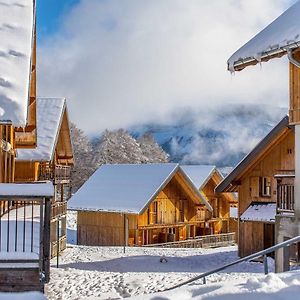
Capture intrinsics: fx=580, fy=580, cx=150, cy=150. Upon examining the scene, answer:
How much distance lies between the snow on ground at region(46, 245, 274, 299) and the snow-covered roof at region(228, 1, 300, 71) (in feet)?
19.5

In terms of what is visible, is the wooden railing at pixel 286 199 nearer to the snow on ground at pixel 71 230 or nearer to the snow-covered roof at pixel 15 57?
the snow-covered roof at pixel 15 57

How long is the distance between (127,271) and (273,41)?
11.4 metres

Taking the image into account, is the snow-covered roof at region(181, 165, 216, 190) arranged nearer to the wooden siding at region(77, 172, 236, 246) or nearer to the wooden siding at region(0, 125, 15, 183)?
the wooden siding at region(77, 172, 236, 246)

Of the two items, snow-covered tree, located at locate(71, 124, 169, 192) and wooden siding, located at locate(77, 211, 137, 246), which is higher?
snow-covered tree, located at locate(71, 124, 169, 192)

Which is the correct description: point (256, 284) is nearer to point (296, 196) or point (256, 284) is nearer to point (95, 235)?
point (296, 196)

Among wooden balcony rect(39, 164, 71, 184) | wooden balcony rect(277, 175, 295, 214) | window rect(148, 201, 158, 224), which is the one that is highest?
wooden balcony rect(39, 164, 71, 184)

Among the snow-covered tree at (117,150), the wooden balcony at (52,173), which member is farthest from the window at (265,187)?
the snow-covered tree at (117,150)

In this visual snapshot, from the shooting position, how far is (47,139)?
93.3 feet

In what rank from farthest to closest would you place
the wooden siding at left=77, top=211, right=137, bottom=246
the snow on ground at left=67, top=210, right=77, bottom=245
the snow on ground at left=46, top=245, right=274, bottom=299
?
1. the snow on ground at left=67, top=210, right=77, bottom=245
2. the wooden siding at left=77, top=211, right=137, bottom=246
3. the snow on ground at left=46, top=245, right=274, bottom=299

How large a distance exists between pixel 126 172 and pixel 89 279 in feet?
77.3

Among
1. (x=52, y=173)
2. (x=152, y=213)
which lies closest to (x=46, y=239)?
(x=52, y=173)

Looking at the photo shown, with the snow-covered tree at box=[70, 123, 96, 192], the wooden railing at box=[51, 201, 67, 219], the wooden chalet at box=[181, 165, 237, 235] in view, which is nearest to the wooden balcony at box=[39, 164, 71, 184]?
the wooden railing at box=[51, 201, 67, 219]

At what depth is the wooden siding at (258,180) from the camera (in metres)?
26.6

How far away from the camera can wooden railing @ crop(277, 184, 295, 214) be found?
1674 cm
